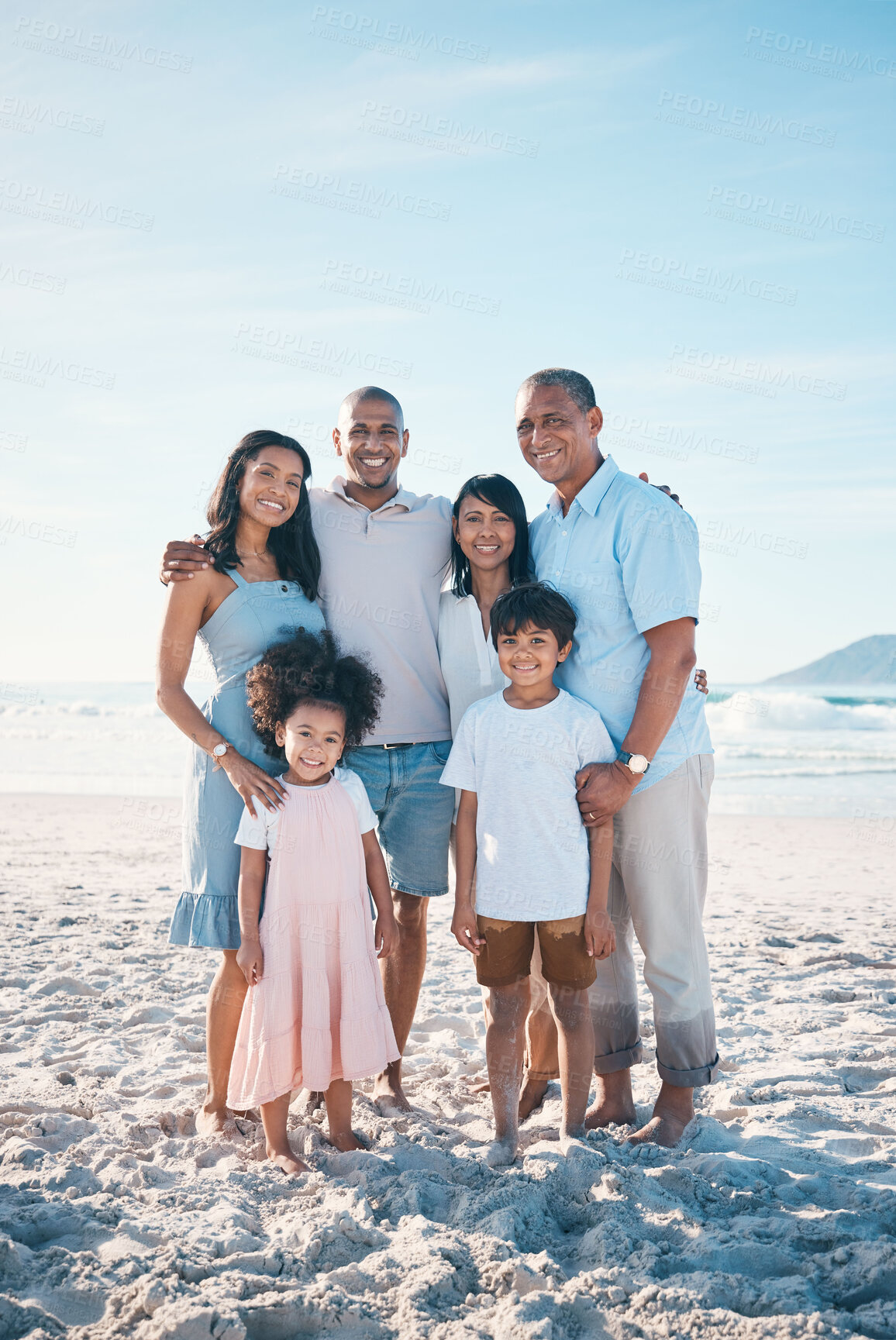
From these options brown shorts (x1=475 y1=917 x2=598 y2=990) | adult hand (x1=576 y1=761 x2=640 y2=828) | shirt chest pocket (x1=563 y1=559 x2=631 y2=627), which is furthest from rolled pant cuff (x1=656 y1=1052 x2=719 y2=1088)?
shirt chest pocket (x1=563 y1=559 x2=631 y2=627)

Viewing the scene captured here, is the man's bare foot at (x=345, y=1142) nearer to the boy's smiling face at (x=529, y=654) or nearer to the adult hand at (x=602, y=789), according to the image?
the adult hand at (x=602, y=789)

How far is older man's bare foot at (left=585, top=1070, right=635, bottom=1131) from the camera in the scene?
124 inches

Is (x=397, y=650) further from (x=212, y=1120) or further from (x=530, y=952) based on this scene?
(x=212, y=1120)

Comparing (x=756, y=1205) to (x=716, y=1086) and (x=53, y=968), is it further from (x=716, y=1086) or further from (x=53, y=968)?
(x=53, y=968)

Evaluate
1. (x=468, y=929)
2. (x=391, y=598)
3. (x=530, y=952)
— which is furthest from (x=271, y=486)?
(x=530, y=952)

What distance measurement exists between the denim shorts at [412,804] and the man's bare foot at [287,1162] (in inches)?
37.6

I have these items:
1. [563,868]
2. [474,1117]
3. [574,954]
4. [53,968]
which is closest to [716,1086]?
Answer: [474,1117]

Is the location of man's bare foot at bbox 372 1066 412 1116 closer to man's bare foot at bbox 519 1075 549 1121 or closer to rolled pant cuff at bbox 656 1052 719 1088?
man's bare foot at bbox 519 1075 549 1121

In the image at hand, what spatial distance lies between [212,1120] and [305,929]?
32.8 inches

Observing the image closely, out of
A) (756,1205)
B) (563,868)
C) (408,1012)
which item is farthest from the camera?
(408,1012)

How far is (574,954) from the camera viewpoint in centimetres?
284

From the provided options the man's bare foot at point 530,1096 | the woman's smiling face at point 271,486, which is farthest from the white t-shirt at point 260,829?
the man's bare foot at point 530,1096

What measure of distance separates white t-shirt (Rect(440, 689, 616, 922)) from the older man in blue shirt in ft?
0.28

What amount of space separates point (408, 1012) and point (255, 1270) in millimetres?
1352
